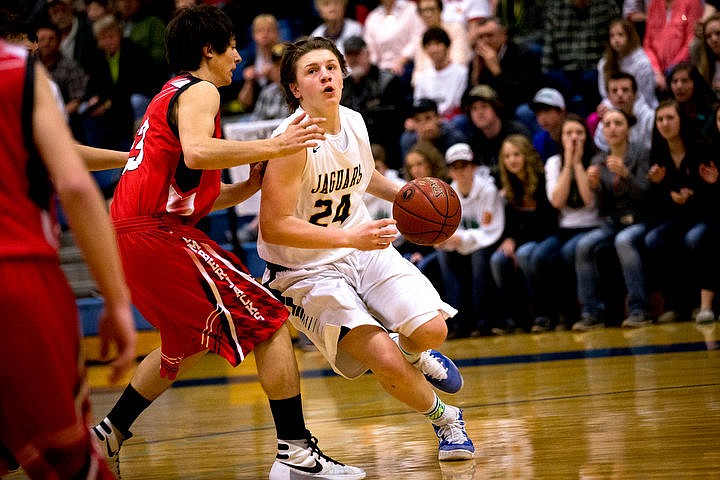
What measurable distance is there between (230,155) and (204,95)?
1.15 feet

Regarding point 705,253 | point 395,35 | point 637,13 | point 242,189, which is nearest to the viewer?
point 242,189

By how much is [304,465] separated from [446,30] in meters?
6.92

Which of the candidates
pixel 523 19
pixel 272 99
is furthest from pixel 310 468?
pixel 523 19

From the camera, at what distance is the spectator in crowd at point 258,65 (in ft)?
33.8

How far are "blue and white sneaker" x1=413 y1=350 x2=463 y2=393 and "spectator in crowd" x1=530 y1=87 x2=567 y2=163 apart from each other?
4402mm

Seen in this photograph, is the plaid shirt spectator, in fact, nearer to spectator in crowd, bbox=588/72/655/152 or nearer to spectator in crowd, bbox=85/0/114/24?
spectator in crowd, bbox=588/72/655/152

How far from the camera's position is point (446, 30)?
9.91 m

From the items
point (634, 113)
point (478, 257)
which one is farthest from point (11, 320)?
point (634, 113)

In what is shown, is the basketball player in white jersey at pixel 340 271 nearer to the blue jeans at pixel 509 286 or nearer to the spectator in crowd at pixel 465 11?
the blue jeans at pixel 509 286

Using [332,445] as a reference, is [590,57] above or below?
above

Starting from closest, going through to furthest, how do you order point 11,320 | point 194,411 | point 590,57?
1. point 11,320
2. point 194,411
3. point 590,57

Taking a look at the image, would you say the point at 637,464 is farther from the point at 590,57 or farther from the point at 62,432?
the point at 590,57

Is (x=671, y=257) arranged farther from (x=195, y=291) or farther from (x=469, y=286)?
(x=195, y=291)

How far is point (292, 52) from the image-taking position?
13.8 feet
